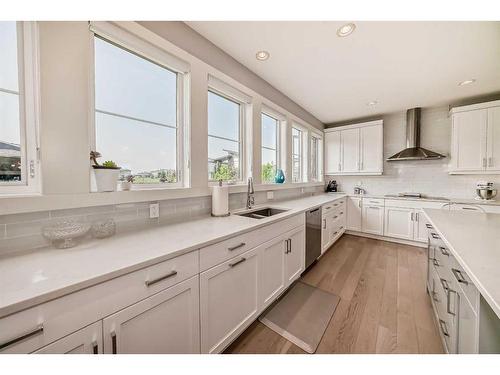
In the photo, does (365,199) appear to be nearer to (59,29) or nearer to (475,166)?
(475,166)

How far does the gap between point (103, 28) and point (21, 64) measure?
49cm

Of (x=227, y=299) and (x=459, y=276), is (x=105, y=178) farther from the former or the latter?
(x=459, y=276)

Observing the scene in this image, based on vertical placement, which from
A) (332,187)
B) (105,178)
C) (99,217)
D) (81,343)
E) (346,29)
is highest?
(346,29)

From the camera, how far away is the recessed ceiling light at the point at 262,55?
76.6 inches

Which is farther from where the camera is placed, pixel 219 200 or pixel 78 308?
pixel 219 200

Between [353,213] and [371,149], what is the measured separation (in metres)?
1.39

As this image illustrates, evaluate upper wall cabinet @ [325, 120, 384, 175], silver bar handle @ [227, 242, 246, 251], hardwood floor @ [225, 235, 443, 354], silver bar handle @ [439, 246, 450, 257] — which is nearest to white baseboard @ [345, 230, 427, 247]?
hardwood floor @ [225, 235, 443, 354]

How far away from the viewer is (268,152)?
2854 millimetres

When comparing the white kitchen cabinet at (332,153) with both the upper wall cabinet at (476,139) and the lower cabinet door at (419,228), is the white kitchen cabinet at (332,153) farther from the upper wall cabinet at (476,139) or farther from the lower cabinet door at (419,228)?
the upper wall cabinet at (476,139)

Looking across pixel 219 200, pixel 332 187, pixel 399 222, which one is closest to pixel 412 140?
pixel 399 222

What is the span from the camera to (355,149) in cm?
404

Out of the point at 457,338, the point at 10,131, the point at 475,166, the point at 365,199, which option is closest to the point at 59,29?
the point at 10,131

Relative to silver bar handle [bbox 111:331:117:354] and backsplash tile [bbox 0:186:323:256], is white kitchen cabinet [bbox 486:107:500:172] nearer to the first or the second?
backsplash tile [bbox 0:186:323:256]

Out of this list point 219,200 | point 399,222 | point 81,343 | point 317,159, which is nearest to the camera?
point 81,343
